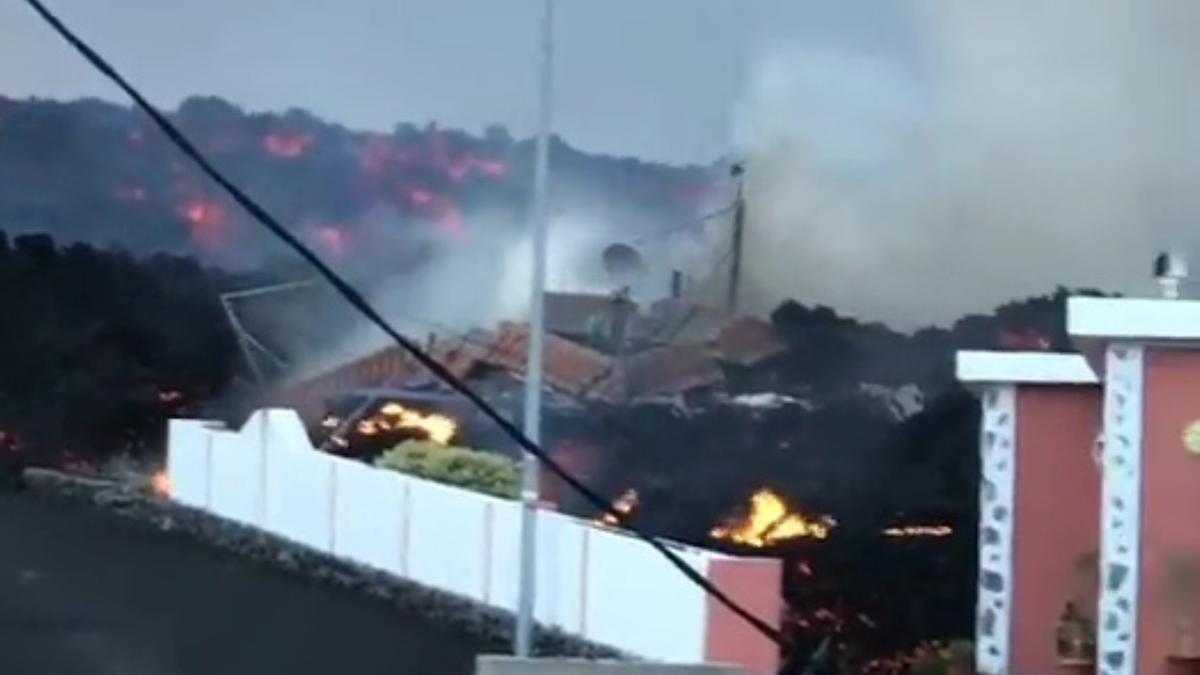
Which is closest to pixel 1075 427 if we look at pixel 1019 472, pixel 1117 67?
pixel 1019 472

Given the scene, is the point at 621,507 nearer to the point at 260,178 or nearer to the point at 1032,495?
the point at 1032,495

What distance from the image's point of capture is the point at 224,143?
12.4m

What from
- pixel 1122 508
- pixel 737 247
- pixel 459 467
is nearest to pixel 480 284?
pixel 459 467

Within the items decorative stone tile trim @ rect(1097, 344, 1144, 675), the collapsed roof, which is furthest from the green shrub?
decorative stone tile trim @ rect(1097, 344, 1144, 675)

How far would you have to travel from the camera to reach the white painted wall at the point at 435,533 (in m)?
10.4

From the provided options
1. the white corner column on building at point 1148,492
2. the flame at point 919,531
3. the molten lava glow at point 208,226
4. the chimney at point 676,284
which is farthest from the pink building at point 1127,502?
the molten lava glow at point 208,226

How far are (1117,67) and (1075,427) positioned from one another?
312 cm

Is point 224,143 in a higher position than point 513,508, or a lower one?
higher

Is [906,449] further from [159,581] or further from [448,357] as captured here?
[159,581]

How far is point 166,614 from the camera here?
448 inches

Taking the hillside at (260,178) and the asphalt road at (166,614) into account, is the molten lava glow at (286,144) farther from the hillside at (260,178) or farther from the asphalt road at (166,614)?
the asphalt road at (166,614)

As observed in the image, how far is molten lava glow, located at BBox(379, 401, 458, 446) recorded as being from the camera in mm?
12625

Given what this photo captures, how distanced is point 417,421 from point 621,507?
3.97ft

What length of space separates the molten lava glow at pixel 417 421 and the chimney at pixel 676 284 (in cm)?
137
